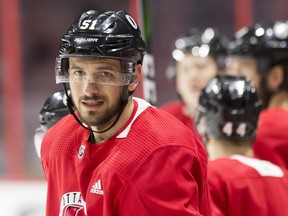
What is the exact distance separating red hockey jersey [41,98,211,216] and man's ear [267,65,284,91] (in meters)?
1.35

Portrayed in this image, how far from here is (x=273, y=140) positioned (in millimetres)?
3369

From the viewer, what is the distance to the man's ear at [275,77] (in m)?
3.68

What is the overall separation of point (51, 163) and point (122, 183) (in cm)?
37

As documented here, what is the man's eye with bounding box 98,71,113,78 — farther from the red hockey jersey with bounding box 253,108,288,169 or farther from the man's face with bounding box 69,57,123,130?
the red hockey jersey with bounding box 253,108,288,169

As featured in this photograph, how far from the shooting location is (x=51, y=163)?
8.21ft

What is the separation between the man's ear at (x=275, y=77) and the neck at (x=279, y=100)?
0.03 metres

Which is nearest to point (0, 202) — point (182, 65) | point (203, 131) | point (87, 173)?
point (182, 65)

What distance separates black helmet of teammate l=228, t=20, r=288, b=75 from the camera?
12.2ft

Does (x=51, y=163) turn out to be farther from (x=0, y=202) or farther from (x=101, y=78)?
(x=0, y=202)

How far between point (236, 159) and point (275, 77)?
100cm

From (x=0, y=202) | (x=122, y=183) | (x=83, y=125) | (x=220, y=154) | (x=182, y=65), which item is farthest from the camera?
(x=0, y=202)

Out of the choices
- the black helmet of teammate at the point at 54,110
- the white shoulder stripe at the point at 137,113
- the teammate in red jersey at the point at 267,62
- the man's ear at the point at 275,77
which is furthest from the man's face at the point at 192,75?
the white shoulder stripe at the point at 137,113

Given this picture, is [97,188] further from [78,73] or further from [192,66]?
[192,66]

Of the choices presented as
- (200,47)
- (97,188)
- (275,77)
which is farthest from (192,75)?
(97,188)
